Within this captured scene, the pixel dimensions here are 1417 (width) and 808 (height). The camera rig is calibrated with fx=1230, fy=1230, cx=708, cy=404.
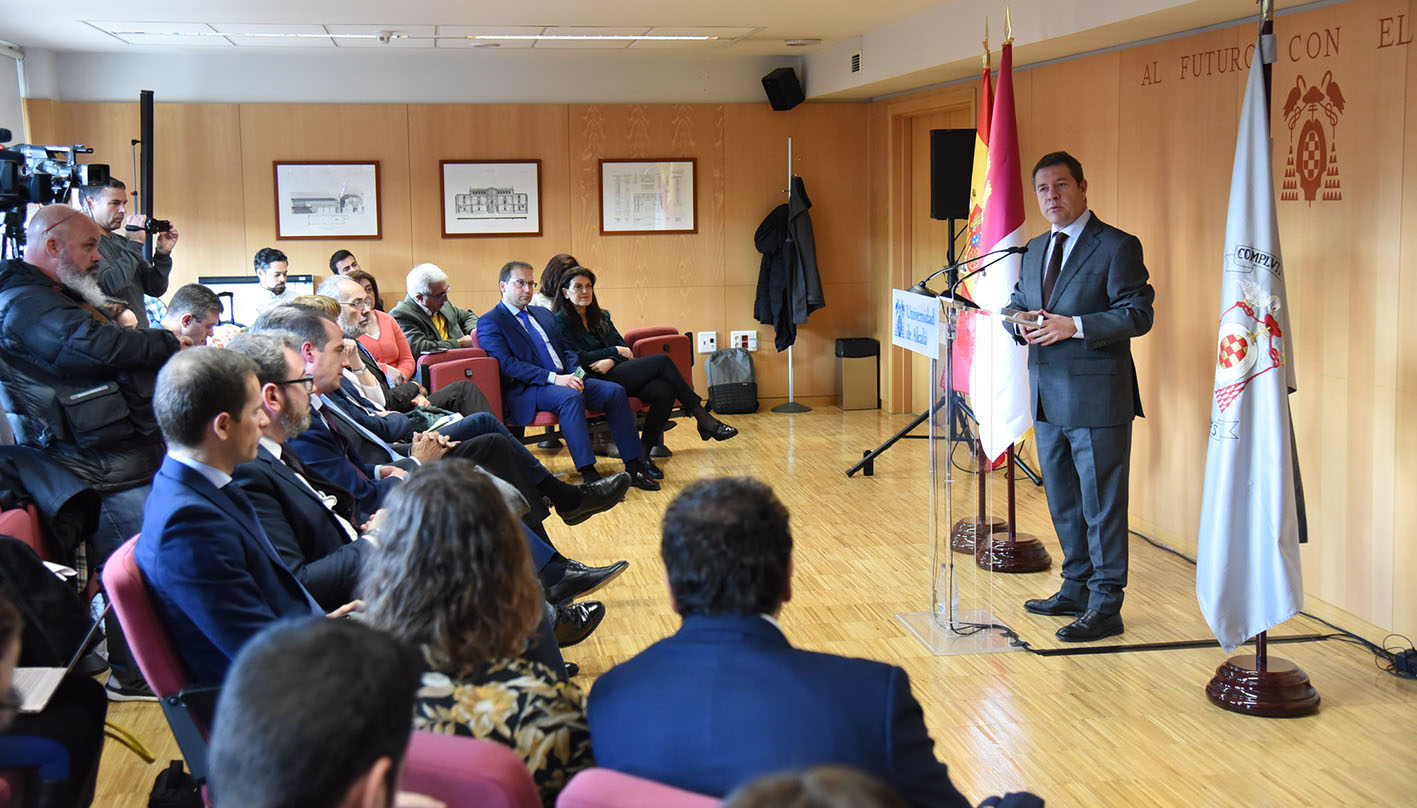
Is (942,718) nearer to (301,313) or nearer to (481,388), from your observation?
(301,313)

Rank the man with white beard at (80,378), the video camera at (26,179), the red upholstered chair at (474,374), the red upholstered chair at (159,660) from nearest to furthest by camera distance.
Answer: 1. the red upholstered chair at (159,660)
2. the man with white beard at (80,378)
3. the video camera at (26,179)
4. the red upholstered chair at (474,374)

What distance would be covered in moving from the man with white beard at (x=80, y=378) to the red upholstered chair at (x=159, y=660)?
5.54 ft

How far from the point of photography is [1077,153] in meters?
6.48

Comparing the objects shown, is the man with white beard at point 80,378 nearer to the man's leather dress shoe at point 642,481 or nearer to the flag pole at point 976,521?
the flag pole at point 976,521

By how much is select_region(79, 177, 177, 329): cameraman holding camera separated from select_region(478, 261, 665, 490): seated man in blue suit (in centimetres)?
176

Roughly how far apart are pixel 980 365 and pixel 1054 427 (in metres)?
0.40

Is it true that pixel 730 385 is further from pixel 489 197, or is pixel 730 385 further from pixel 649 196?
pixel 489 197

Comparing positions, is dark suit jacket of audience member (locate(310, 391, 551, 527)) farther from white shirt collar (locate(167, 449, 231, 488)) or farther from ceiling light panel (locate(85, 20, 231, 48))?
ceiling light panel (locate(85, 20, 231, 48))

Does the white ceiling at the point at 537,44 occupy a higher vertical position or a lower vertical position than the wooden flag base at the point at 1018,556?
higher

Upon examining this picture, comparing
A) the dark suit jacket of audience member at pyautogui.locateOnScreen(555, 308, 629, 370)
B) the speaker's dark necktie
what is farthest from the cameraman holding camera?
the speaker's dark necktie

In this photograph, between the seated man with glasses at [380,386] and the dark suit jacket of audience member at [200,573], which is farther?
the seated man with glasses at [380,386]

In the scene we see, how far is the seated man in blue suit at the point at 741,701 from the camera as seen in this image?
1.64 metres

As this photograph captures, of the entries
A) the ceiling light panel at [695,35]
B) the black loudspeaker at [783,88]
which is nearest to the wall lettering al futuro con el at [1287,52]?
the ceiling light panel at [695,35]

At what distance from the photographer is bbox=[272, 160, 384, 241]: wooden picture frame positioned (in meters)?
9.23
